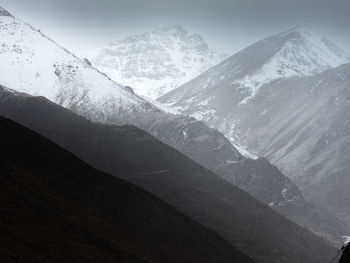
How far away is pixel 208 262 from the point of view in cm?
15838

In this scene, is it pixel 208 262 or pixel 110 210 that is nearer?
pixel 110 210

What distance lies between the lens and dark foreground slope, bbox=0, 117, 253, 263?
10462cm

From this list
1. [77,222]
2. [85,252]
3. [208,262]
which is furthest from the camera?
[208,262]

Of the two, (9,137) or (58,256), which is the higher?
(9,137)

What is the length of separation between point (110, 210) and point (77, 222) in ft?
73.4

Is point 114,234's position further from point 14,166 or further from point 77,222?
point 14,166

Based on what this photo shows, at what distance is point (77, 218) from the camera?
12706 cm

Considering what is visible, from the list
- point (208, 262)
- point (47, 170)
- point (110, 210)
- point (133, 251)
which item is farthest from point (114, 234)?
point (208, 262)

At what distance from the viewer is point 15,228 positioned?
337 ft

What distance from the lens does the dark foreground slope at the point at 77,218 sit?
105 metres

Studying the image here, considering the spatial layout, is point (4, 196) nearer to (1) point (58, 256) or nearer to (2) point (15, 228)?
(2) point (15, 228)

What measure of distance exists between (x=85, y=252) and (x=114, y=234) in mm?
22515

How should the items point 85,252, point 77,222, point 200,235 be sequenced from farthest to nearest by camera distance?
1. point 200,235
2. point 77,222
3. point 85,252

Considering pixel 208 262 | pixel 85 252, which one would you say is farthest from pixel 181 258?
pixel 85 252
